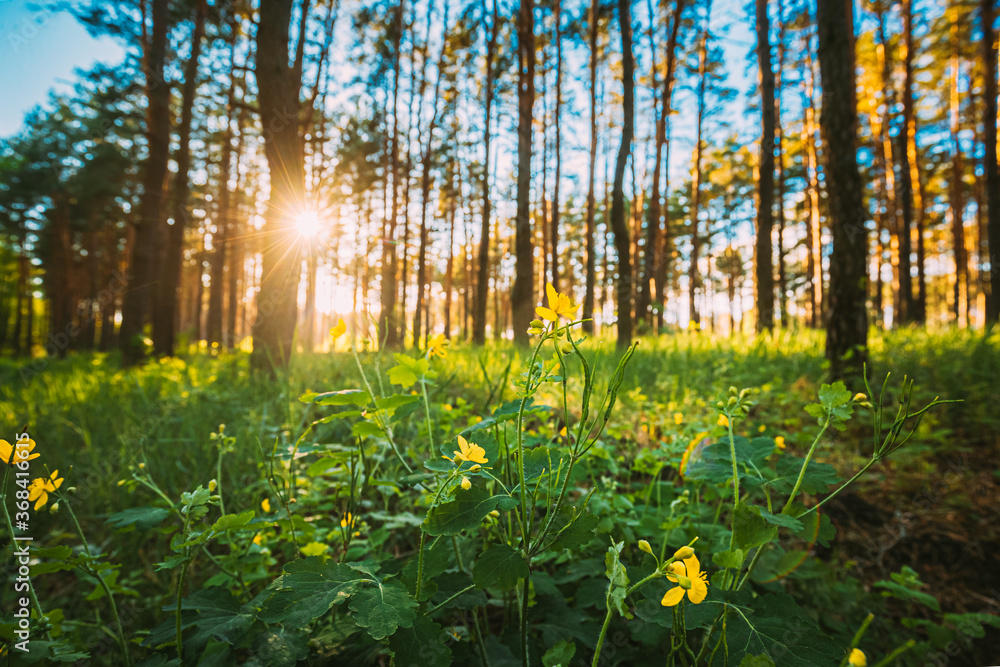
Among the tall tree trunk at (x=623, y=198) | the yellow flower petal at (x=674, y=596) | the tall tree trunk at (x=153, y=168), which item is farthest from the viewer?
the tall tree trunk at (x=153, y=168)

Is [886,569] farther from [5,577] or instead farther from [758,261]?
[758,261]

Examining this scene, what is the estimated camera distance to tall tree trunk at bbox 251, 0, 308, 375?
4.76m

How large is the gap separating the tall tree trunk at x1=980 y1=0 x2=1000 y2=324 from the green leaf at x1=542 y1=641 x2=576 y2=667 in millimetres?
10692

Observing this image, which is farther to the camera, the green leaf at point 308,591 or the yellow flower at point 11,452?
the yellow flower at point 11,452

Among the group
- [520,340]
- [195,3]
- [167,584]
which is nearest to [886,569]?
[167,584]

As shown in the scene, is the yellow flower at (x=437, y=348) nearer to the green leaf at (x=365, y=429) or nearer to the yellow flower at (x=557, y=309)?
the green leaf at (x=365, y=429)

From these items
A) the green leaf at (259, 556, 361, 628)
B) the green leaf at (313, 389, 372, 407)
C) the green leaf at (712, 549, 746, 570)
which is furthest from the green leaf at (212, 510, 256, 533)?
the green leaf at (712, 549, 746, 570)

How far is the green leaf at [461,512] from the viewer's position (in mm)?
793

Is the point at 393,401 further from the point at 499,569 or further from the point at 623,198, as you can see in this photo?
the point at 623,198

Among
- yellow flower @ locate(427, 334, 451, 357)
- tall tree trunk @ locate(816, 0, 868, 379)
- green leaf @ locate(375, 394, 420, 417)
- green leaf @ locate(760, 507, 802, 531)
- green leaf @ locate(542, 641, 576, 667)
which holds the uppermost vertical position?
tall tree trunk @ locate(816, 0, 868, 379)

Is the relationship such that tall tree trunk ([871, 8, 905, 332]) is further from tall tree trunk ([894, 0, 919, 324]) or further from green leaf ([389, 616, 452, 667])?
green leaf ([389, 616, 452, 667])

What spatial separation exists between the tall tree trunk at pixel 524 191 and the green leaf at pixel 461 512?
667 cm

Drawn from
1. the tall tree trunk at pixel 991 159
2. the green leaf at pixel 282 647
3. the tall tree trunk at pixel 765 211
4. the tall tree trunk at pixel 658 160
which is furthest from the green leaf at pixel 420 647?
the tall tree trunk at pixel 991 159

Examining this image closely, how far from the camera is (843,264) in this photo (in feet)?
11.8
